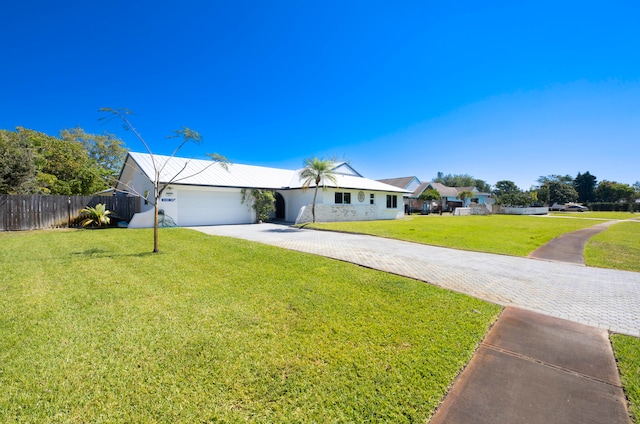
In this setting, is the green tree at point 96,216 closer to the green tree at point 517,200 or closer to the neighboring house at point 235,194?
the neighboring house at point 235,194

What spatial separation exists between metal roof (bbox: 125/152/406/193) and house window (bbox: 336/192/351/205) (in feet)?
2.57

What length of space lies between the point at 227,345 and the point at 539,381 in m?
3.48

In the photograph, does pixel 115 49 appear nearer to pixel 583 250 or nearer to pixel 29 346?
pixel 29 346

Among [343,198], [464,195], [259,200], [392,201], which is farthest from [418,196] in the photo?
[259,200]

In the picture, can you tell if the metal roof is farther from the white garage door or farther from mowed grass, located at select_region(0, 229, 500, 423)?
mowed grass, located at select_region(0, 229, 500, 423)

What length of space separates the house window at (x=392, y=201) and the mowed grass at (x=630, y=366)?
23212mm

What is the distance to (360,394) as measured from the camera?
2.48 m

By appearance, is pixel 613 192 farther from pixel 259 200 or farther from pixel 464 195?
pixel 259 200

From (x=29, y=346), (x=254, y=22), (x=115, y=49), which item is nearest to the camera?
(x=29, y=346)

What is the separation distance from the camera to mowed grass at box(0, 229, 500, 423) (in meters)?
2.31

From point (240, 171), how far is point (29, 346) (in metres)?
20.4

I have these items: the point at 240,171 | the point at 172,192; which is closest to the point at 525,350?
the point at 172,192

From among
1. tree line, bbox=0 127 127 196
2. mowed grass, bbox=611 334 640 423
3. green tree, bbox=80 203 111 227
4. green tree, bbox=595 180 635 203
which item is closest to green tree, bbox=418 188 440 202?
tree line, bbox=0 127 127 196

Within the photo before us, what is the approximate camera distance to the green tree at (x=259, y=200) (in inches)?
796
